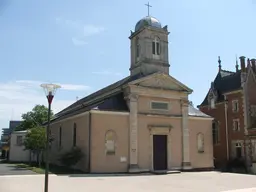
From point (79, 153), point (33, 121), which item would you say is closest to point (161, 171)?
point (79, 153)

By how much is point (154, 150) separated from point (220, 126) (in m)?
14.7

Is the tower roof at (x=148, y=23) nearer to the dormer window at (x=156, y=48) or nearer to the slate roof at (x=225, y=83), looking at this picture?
the dormer window at (x=156, y=48)

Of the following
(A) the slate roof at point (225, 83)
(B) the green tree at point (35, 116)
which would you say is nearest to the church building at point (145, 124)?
(A) the slate roof at point (225, 83)

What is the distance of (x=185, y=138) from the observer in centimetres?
2895

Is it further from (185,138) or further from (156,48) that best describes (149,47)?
(185,138)

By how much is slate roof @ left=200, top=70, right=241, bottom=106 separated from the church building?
9.21m

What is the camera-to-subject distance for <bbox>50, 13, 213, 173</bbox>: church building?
25281mm

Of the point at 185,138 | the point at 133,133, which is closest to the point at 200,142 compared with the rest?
the point at 185,138

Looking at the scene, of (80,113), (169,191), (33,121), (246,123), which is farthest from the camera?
(33,121)

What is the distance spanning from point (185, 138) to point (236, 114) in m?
11.0

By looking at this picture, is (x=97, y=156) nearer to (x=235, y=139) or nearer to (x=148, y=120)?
(x=148, y=120)

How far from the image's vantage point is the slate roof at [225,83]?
38.1 meters

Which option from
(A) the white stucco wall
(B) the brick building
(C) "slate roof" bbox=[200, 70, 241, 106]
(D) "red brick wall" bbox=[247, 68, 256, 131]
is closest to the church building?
(B) the brick building

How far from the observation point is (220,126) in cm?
3875
